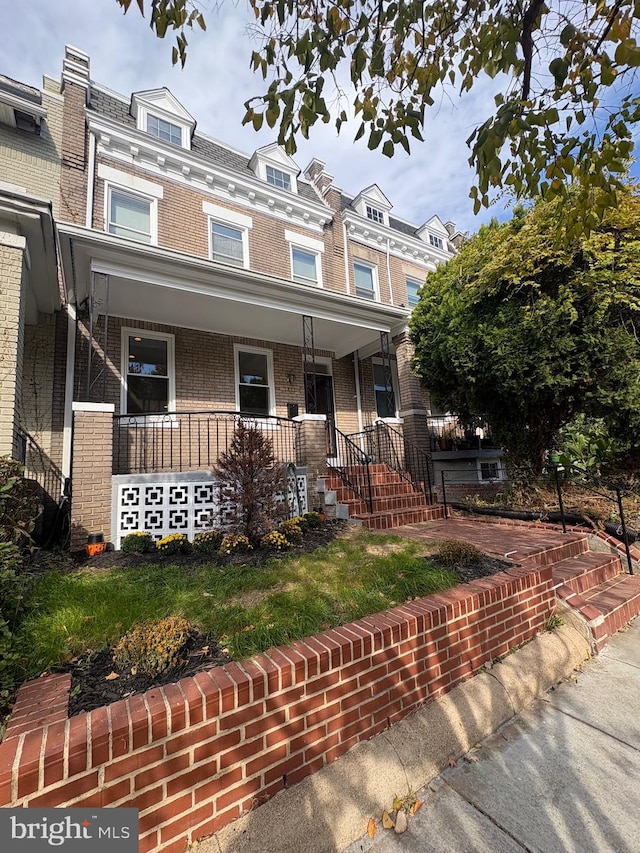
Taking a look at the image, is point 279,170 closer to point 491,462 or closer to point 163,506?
point 491,462

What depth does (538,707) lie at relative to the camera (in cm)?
A: 276

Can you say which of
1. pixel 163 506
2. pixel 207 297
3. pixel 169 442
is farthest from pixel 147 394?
pixel 163 506

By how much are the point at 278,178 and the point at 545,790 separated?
1267cm

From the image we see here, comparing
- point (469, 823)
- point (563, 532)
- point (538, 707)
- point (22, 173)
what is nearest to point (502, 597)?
point (538, 707)

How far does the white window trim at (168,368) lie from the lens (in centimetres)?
732

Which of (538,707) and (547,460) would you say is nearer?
(538,707)

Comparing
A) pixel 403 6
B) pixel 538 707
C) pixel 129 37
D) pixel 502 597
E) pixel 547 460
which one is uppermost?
pixel 129 37

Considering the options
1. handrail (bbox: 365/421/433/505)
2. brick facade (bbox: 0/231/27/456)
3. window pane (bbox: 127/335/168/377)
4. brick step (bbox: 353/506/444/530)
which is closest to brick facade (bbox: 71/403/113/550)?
brick facade (bbox: 0/231/27/456)

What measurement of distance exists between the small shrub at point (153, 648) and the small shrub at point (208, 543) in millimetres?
2370

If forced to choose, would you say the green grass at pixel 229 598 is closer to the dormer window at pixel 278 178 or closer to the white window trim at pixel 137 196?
the white window trim at pixel 137 196

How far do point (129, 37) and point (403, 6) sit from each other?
218 cm

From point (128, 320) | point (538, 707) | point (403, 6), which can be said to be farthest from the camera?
point (128, 320)

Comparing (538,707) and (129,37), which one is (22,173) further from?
(538,707)

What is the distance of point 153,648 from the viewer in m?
2.20
